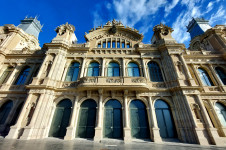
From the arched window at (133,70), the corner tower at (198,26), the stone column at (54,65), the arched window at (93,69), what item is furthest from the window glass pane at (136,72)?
the corner tower at (198,26)

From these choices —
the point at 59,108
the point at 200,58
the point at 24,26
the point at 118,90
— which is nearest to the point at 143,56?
the point at 118,90

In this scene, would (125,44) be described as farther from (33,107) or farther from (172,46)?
(33,107)

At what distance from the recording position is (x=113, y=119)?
409 inches

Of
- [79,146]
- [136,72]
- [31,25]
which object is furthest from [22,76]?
[31,25]

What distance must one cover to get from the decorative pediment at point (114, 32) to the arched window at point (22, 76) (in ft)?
33.8

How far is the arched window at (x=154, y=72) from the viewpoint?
12752 mm

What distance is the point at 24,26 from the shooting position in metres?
23.1

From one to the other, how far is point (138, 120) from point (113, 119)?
8.74 feet

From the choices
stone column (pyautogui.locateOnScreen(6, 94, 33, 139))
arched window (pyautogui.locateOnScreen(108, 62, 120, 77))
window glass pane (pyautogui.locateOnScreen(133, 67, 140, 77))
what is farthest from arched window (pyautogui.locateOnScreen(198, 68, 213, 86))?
stone column (pyautogui.locateOnScreen(6, 94, 33, 139))

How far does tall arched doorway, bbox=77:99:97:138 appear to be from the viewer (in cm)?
994

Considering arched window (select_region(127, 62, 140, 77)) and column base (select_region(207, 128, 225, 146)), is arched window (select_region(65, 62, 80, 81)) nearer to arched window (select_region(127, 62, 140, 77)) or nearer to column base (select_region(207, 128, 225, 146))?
arched window (select_region(127, 62, 140, 77))

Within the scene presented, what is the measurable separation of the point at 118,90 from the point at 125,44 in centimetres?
843

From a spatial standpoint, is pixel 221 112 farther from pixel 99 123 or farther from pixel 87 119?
pixel 87 119

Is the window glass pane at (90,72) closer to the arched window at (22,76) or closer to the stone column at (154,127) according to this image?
the stone column at (154,127)
